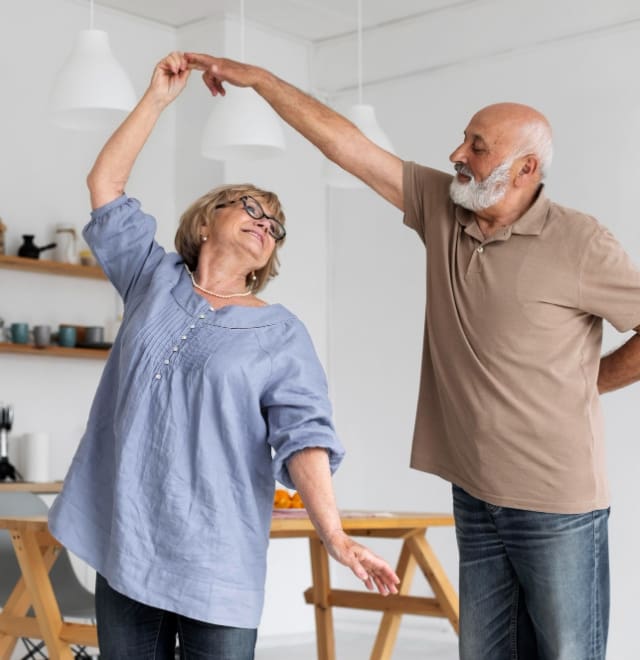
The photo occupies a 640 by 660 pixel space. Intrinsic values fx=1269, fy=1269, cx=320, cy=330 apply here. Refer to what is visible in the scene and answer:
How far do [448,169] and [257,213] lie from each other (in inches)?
158

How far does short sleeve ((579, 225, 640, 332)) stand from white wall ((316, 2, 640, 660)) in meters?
3.23

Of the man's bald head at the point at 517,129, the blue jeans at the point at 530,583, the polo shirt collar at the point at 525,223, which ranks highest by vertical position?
the man's bald head at the point at 517,129

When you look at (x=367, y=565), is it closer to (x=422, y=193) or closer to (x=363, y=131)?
(x=422, y=193)

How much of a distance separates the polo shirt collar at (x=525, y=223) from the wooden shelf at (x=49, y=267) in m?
3.32

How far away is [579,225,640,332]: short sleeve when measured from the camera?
267 cm

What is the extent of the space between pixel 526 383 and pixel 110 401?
86 centimetres

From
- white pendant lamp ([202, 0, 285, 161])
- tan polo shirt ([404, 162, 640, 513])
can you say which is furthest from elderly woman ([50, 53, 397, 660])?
white pendant lamp ([202, 0, 285, 161])

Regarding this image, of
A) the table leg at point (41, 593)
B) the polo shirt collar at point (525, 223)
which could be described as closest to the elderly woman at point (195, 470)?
the polo shirt collar at point (525, 223)

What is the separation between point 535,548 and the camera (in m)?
2.66

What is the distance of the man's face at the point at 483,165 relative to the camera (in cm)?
275

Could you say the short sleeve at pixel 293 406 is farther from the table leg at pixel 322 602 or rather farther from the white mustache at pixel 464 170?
the table leg at pixel 322 602

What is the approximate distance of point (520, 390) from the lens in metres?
2.67

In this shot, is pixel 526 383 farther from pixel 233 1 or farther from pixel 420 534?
pixel 233 1

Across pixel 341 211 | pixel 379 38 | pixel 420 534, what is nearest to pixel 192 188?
A: pixel 341 211
